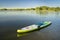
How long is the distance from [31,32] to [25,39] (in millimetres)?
2723

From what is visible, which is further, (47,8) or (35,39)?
(47,8)

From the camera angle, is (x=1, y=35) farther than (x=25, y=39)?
Yes

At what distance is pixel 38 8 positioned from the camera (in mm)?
60719

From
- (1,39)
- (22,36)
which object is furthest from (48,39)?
(1,39)

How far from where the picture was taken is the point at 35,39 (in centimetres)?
1475

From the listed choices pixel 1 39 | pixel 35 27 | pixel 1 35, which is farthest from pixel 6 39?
pixel 35 27

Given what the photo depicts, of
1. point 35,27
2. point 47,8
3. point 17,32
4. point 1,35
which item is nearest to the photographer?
point 1,35

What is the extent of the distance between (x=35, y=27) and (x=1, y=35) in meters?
4.10

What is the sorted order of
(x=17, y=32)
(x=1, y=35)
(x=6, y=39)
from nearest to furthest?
1. (x=6, y=39)
2. (x=1, y=35)
3. (x=17, y=32)

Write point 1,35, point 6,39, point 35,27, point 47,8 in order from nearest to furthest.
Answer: point 6,39 → point 1,35 → point 35,27 → point 47,8

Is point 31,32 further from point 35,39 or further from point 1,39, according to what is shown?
point 1,39

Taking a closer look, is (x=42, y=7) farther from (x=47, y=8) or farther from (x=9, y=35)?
(x=9, y=35)

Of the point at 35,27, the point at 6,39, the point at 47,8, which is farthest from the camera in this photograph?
the point at 47,8

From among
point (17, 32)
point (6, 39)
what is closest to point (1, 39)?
point (6, 39)
